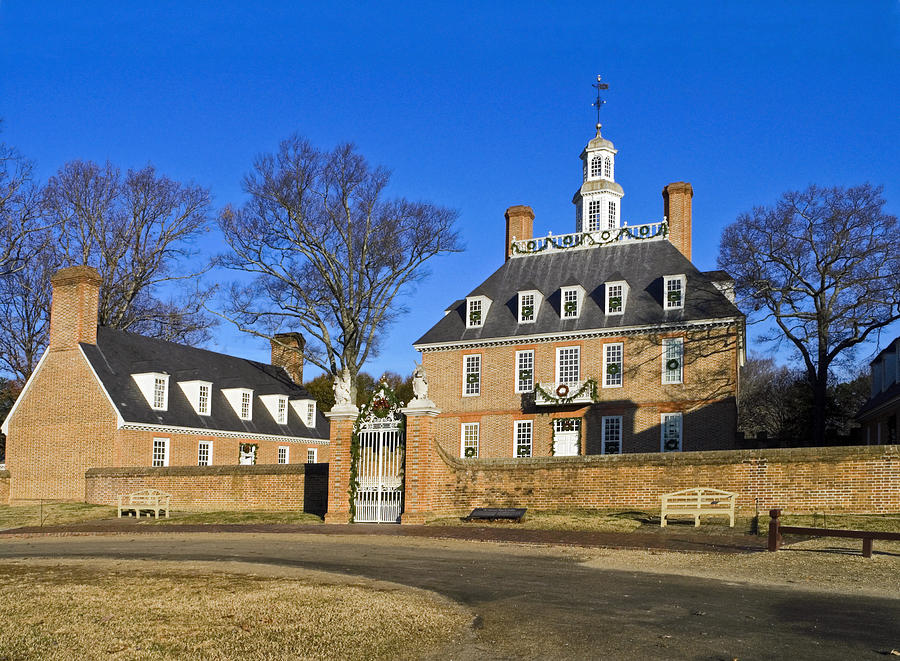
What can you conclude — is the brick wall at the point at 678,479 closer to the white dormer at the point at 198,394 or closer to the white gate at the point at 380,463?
the white gate at the point at 380,463

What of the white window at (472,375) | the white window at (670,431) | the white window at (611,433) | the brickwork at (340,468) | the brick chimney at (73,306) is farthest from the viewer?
the white window at (472,375)

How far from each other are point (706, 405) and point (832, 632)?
25.0 meters

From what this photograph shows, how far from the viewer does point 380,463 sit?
22.1 metres

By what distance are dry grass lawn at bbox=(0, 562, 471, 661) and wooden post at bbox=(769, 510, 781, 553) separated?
659 centimetres

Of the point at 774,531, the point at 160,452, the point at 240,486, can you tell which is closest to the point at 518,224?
the point at 160,452

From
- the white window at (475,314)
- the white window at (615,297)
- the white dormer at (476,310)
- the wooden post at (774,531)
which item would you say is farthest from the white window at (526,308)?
the wooden post at (774,531)

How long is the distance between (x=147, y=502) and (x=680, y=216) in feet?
78.8

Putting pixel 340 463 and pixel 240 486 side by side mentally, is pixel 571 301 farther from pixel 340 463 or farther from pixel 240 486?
pixel 340 463

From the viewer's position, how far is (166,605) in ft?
29.7

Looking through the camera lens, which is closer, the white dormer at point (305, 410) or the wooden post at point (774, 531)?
the wooden post at point (774, 531)

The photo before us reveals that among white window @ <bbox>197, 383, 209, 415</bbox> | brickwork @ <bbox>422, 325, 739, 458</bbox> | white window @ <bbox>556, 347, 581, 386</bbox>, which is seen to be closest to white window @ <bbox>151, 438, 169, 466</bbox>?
white window @ <bbox>197, 383, 209, 415</bbox>

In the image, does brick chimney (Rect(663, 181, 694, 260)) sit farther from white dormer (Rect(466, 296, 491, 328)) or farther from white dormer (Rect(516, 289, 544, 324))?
white dormer (Rect(466, 296, 491, 328))

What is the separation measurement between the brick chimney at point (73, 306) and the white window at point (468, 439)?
15.1 m

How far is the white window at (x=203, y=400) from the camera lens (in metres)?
37.0
